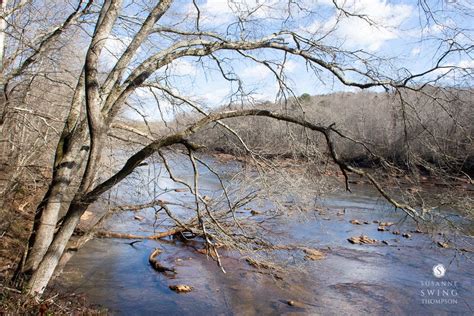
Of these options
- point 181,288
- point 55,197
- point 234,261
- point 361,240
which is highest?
point 55,197

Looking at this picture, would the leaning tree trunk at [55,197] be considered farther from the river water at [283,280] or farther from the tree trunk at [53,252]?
the river water at [283,280]

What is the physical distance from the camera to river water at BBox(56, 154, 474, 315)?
25.5ft

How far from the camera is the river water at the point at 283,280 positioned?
7781 millimetres

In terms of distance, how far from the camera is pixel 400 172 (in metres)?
4.52

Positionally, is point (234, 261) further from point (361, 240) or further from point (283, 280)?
point (361, 240)

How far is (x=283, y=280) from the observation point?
891 centimetres

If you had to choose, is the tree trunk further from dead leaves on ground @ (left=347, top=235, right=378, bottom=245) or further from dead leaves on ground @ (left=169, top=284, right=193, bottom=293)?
dead leaves on ground @ (left=347, top=235, right=378, bottom=245)

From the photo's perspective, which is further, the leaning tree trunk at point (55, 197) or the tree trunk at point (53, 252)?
the leaning tree trunk at point (55, 197)

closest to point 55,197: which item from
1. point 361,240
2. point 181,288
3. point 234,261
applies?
point 181,288

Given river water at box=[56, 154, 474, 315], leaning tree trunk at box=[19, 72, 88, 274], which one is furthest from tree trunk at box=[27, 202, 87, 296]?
river water at box=[56, 154, 474, 315]

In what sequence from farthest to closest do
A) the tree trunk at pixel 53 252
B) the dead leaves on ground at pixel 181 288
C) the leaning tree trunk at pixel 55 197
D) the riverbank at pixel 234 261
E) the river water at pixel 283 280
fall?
1. the dead leaves on ground at pixel 181 288
2. the river water at pixel 283 280
3. the riverbank at pixel 234 261
4. the leaning tree trunk at pixel 55 197
5. the tree trunk at pixel 53 252

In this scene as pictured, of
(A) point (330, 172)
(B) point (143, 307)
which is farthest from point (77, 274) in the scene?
(A) point (330, 172)

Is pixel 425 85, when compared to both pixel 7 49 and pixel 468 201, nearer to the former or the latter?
pixel 468 201

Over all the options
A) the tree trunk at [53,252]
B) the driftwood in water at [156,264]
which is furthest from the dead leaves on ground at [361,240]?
the tree trunk at [53,252]
